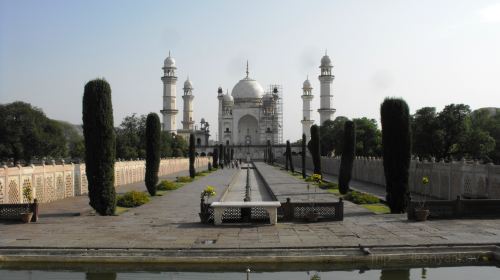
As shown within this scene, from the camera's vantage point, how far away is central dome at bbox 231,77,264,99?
4026 inches

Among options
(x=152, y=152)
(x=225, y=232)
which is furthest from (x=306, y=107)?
(x=225, y=232)

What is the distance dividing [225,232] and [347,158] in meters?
11.1

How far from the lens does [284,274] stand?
8.25 meters

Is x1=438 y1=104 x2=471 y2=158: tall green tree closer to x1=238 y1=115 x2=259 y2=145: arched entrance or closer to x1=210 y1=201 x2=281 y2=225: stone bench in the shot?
x1=210 y1=201 x2=281 y2=225: stone bench

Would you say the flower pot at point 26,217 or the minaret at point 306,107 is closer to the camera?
the flower pot at point 26,217

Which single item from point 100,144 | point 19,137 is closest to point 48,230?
point 100,144

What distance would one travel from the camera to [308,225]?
38.5 ft

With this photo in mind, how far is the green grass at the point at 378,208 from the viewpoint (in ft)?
47.4

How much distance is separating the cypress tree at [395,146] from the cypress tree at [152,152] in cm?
905

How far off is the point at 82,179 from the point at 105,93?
8.64m

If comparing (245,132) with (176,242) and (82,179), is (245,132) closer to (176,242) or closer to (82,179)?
(82,179)

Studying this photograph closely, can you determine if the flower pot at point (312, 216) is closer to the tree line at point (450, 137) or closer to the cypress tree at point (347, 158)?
the cypress tree at point (347, 158)

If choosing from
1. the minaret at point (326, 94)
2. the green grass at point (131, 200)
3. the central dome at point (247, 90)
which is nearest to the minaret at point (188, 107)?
the central dome at point (247, 90)

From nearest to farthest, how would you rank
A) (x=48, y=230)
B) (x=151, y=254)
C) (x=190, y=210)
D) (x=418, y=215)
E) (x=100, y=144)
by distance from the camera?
(x=151, y=254) → (x=48, y=230) → (x=418, y=215) → (x=100, y=144) → (x=190, y=210)
